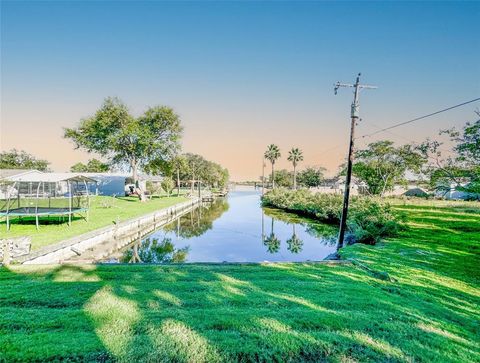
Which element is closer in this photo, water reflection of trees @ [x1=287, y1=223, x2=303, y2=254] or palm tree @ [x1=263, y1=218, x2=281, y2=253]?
water reflection of trees @ [x1=287, y1=223, x2=303, y2=254]

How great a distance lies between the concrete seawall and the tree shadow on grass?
11.6ft

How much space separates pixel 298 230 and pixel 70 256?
51.8 feet

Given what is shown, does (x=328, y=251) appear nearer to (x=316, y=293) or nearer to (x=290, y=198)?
(x=316, y=293)

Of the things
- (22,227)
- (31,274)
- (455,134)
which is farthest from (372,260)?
(22,227)

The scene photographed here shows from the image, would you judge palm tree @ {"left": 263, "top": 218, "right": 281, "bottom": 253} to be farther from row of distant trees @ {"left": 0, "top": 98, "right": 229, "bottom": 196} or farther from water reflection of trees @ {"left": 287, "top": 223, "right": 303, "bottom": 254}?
row of distant trees @ {"left": 0, "top": 98, "right": 229, "bottom": 196}

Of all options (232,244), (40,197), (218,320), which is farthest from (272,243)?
(40,197)

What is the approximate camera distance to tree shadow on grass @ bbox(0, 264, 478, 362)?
338cm

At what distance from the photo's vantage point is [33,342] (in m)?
3.43

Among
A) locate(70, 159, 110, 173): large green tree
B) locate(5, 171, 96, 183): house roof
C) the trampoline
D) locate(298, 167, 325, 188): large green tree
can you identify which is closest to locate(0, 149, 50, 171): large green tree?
locate(70, 159, 110, 173): large green tree

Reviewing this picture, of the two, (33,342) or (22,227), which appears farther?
(22,227)

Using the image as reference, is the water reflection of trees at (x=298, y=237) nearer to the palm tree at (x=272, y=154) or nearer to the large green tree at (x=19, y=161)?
the palm tree at (x=272, y=154)

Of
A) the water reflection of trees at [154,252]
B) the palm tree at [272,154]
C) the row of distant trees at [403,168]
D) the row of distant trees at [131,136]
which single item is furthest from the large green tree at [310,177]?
the water reflection of trees at [154,252]

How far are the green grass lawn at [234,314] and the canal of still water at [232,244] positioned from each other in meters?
5.84

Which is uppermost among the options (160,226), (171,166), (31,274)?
(171,166)
